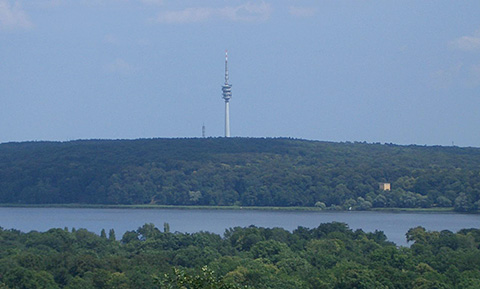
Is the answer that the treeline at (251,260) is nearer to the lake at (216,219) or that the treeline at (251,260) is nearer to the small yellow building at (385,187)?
the lake at (216,219)

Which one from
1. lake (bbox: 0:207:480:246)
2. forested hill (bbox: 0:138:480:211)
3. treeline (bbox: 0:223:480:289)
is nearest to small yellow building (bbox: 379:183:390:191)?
forested hill (bbox: 0:138:480:211)

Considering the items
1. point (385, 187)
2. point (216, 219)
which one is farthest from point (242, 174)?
point (216, 219)

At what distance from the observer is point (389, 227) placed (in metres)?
81.2

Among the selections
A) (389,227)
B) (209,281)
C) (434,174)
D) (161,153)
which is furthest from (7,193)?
(209,281)

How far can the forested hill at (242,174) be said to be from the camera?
110 metres

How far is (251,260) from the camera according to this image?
4109 cm

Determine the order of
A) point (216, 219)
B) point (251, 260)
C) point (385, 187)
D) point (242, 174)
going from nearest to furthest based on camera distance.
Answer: point (251, 260) < point (216, 219) < point (385, 187) < point (242, 174)

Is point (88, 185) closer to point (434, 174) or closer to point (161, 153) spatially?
point (161, 153)

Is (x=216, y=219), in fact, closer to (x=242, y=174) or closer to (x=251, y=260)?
(x=242, y=174)

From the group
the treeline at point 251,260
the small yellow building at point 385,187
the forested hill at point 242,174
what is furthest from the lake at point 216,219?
the treeline at point 251,260

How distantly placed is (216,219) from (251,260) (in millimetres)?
54405

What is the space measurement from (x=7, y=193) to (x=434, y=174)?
182ft

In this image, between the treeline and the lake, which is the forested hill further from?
the treeline

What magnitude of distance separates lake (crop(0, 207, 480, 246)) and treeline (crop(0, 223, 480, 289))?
65.7 feet
